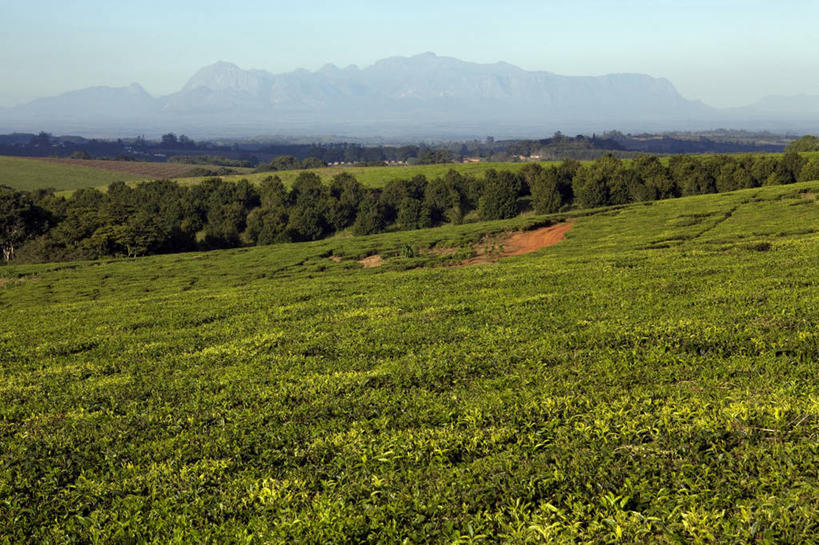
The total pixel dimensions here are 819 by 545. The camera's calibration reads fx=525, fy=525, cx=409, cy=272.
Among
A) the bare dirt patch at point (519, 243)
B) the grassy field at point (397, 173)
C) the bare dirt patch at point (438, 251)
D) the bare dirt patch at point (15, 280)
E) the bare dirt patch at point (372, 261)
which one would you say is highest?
the grassy field at point (397, 173)

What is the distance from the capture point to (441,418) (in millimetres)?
10375

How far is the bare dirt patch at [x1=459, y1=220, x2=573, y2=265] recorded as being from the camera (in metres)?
41.5

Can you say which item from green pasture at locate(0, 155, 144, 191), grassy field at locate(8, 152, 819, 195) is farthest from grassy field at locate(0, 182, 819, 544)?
green pasture at locate(0, 155, 144, 191)

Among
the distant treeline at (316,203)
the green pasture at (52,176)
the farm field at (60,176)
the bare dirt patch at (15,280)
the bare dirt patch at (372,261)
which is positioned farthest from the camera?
the farm field at (60,176)

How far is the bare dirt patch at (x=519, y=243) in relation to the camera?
41.5 meters

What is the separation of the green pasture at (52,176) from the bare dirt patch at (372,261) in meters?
156

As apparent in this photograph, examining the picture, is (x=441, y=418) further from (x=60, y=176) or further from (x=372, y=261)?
(x=60, y=176)

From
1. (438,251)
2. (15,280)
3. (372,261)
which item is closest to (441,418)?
(372,261)

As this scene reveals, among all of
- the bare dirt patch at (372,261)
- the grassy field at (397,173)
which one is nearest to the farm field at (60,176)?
the grassy field at (397,173)

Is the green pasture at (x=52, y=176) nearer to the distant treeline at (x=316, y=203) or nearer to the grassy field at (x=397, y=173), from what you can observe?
the grassy field at (x=397, y=173)

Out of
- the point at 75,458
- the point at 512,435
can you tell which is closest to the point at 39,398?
the point at 75,458

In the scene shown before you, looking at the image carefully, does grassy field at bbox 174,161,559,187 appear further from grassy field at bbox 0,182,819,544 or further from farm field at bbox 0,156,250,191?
grassy field at bbox 0,182,819,544

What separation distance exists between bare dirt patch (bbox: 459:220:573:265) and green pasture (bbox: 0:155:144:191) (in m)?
164

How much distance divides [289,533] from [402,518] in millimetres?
1581
